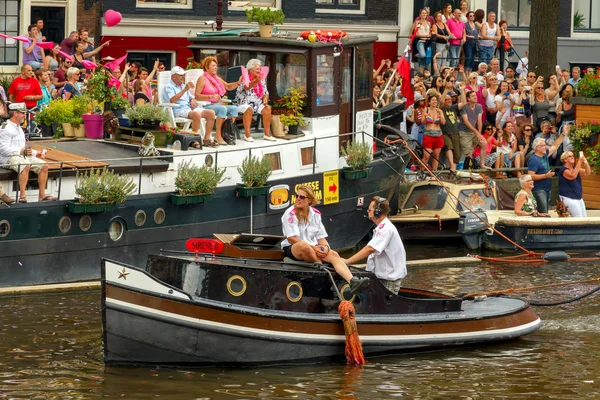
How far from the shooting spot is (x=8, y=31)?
28719 millimetres

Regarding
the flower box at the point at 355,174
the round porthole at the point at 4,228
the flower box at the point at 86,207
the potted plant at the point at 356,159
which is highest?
A: the potted plant at the point at 356,159

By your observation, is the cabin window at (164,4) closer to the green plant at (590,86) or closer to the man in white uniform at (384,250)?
the green plant at (590,86)

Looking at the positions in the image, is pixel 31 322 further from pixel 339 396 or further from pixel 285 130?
pixel 285 130

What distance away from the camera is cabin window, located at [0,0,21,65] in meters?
28.6

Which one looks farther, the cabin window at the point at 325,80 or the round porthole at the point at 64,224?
the cabin window at the point at 325,80

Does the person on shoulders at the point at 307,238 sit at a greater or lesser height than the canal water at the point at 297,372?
greater

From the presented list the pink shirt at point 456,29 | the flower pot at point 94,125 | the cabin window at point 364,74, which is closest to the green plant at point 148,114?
the flower pot at point 94,125

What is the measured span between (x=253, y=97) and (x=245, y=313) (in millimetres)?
7801

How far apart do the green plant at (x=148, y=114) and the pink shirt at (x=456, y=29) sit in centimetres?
1300

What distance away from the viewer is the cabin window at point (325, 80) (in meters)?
21.9

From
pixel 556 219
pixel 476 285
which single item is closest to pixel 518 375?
pixel 476 285

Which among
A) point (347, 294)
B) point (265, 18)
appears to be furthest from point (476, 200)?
point (347, 294)

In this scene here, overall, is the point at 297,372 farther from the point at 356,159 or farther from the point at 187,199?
the point at 356,159

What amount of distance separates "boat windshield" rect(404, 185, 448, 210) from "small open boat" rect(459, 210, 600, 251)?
941 mm
